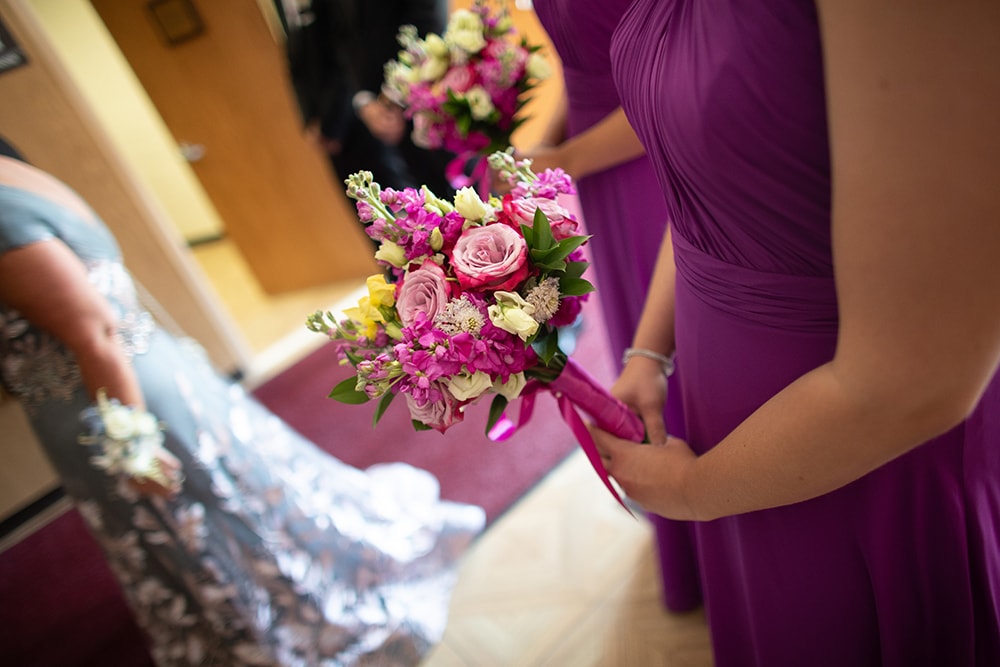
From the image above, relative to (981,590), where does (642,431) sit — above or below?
above

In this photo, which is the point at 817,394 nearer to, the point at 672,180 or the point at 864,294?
the point at 864,294

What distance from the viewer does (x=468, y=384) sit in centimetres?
70

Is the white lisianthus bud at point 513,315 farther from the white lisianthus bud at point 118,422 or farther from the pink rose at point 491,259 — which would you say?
the white lisianthus bud at point 118,422

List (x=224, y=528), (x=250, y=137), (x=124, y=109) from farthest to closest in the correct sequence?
(x=124, y=109)
(x=250, y=137)
(x=224, y=528)

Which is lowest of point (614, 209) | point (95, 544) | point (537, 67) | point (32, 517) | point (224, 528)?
point (95, 544)

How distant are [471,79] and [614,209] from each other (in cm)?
46

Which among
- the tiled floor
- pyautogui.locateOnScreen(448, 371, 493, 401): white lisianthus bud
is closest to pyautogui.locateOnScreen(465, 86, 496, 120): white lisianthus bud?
pyautogui.locateOnScreen(448, 371, 493, 401): white lisianthus bud

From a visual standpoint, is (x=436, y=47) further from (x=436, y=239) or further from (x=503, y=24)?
(x=436, y=239)

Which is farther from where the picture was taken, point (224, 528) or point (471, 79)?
point (224, 528)

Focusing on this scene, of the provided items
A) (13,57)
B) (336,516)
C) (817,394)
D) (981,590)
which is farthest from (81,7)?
(981,590)

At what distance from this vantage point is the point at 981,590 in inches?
26.7

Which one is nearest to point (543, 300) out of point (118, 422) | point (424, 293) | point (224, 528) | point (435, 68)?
point (424, 293)

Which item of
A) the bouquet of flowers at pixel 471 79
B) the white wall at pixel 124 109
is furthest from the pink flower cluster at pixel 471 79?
the white wall at pixel 124 109

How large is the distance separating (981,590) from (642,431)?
1.46ft
